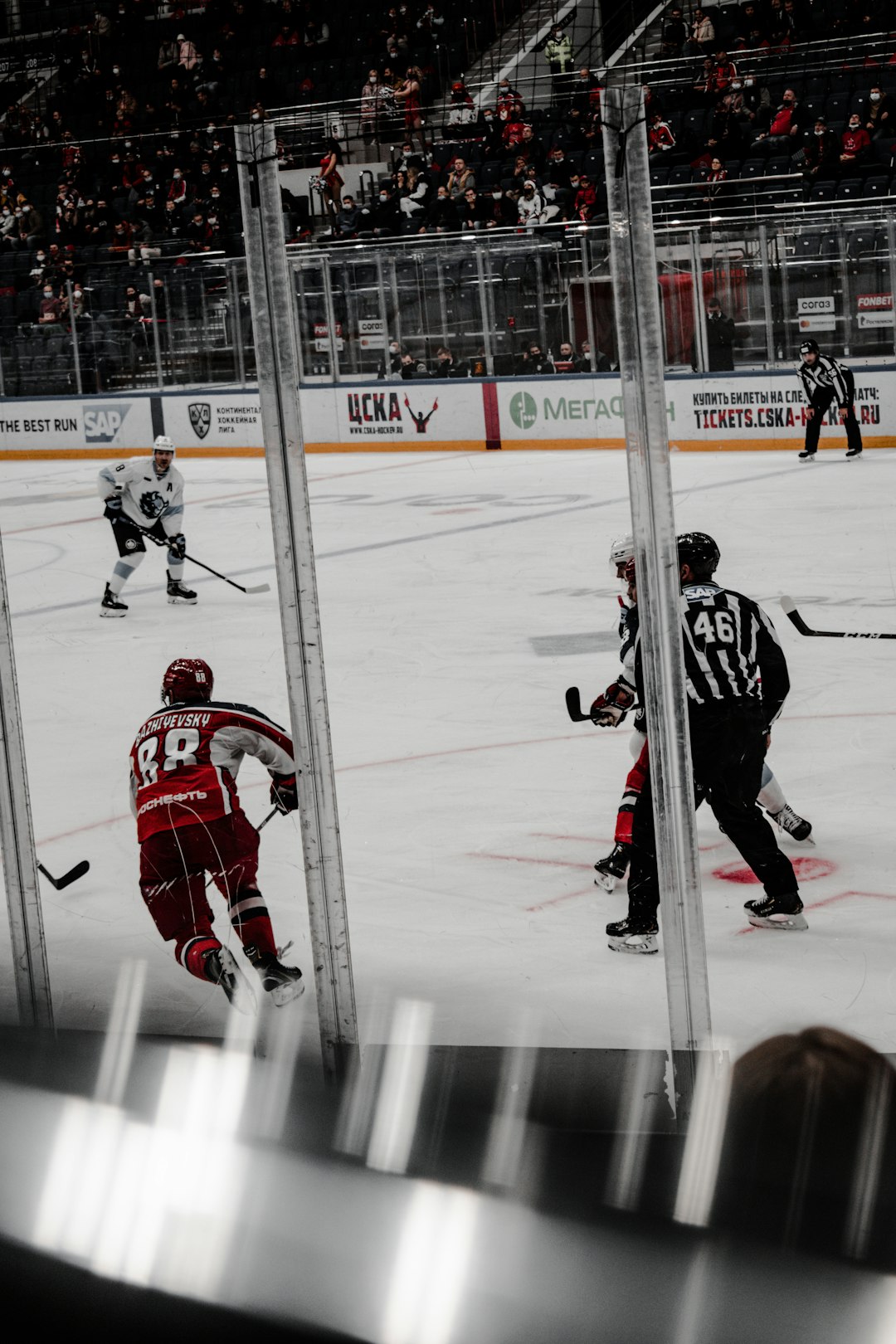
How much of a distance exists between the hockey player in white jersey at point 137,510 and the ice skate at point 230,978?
230 inches

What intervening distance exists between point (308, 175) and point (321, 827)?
174 centimetres

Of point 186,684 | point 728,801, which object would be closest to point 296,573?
point 186,684

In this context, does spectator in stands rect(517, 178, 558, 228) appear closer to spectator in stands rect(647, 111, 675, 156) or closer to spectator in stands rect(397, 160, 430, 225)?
spectator in stands rect(397, 160, 430, 225)

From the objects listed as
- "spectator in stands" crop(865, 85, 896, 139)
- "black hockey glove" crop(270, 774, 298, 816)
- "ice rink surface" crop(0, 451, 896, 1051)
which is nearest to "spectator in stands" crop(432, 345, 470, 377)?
"ice rink surface" crop(0, 451, 896, 1051)

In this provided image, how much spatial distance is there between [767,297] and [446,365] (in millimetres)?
2781

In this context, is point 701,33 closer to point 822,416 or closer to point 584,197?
point 822,416

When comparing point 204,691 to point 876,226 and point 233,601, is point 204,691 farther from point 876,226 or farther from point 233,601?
point 876,226

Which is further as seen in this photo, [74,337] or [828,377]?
[74,337]

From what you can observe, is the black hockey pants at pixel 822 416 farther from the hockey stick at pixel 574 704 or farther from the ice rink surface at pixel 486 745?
the hockey stick at pixel 574 704

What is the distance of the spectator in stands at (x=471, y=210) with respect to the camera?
9.23 meters

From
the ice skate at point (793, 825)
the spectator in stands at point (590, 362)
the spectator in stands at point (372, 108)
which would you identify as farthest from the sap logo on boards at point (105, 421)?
the ice skate at point (793, 825)

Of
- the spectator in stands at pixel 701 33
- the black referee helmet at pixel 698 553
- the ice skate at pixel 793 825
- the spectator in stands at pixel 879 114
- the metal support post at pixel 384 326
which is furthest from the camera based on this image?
the metal support post at pixel 384 326

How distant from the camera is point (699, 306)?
10805 mm

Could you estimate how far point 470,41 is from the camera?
16609 millimetres
